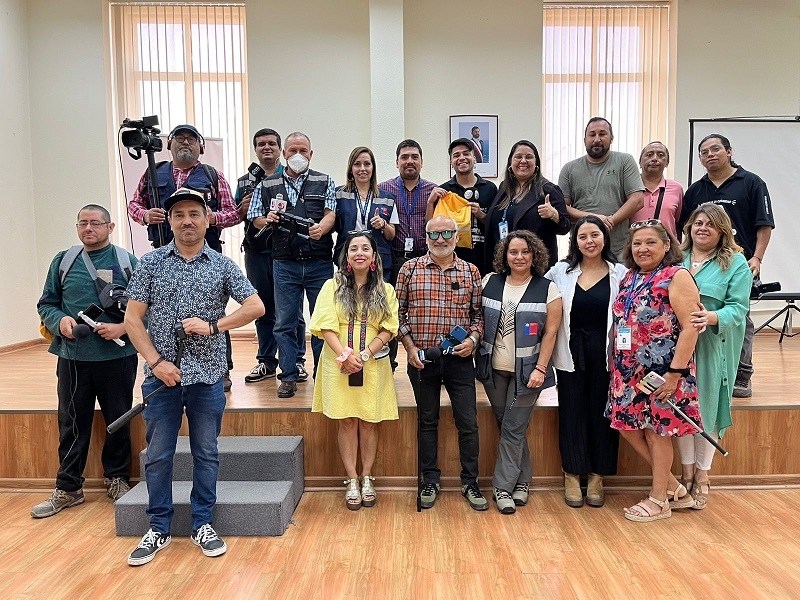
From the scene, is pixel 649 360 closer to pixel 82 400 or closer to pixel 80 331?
pixel 80 331

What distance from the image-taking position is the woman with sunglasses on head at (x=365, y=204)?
3381mm

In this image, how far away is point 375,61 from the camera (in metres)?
5.56

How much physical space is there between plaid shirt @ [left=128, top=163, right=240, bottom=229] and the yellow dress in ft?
3.19

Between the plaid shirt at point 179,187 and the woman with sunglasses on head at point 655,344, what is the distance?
7.46 ft

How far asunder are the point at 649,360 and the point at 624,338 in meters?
0.15

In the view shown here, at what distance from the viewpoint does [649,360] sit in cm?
265

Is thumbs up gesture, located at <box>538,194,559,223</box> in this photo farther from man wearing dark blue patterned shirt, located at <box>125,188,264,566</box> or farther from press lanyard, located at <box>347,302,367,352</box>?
man wearing dark blue patterned shirt, located at <box>125,188,264,566</box>

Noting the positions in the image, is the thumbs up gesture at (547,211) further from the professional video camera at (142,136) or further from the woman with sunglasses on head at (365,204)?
the professional video camera at (142,136)

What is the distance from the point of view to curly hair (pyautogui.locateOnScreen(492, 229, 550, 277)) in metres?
2.85

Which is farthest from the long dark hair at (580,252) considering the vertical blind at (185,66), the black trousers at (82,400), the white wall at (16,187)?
the white wall at (16,187)

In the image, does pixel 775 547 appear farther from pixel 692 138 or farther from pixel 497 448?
pixel 692 138

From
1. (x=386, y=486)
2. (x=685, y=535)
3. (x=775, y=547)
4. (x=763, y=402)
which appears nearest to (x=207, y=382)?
(x=386, y=486)

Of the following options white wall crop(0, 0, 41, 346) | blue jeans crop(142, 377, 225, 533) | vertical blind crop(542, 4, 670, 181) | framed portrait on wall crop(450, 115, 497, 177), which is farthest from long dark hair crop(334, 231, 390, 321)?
white wall crop(0, 0, 41, 346)

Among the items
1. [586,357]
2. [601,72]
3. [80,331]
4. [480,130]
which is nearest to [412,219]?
[586,357]
